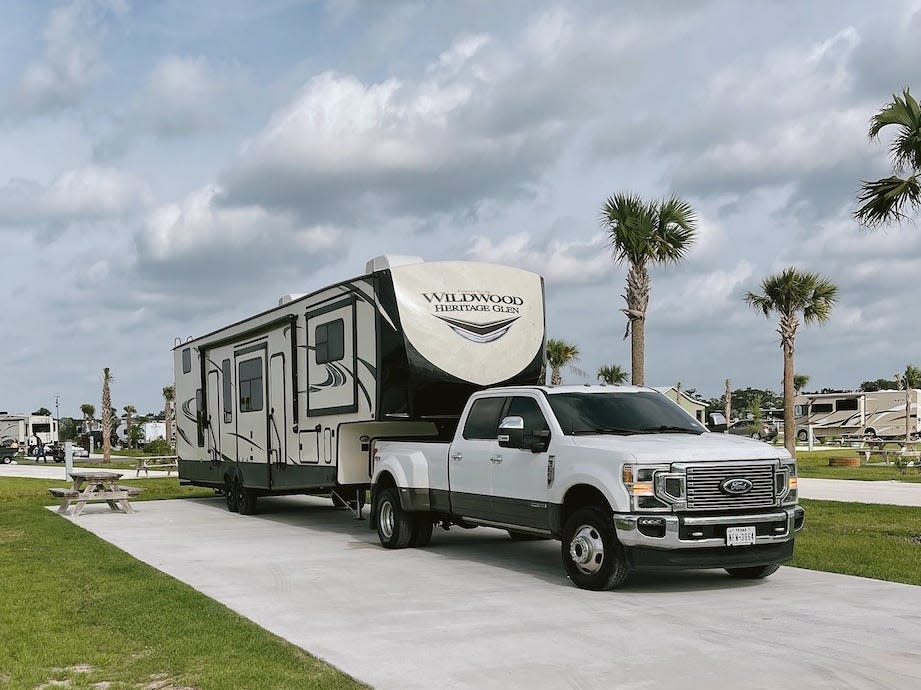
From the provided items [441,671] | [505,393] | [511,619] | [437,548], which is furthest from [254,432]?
[441,671]

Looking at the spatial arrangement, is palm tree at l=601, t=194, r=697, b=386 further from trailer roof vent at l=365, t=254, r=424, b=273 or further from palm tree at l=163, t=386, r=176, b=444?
palm tree at l=163, t=386, r=176, b=444

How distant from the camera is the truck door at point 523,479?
10.6m

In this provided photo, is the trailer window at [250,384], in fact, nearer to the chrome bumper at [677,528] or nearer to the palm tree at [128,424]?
the chrome bumper at [677,528]

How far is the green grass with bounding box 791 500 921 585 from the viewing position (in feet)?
35.9

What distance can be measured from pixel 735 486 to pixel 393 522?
5.28 metres

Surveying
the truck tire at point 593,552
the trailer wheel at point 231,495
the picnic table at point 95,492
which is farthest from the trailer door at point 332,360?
the picnic table at point 95,492

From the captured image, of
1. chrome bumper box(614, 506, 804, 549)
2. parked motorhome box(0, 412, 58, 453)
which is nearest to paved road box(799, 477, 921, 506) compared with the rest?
chrome bumper box(614, 506, 804, 549)

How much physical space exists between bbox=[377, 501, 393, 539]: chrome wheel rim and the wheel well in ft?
12.2

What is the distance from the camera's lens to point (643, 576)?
1061cm

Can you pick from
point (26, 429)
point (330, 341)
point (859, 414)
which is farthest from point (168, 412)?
point (330, 341)

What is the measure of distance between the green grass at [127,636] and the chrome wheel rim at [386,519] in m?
3.14

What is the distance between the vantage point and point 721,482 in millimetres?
9398

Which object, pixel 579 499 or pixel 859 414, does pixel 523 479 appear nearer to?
pixel 579 499

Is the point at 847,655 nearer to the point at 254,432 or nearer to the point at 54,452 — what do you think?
the point at 254,432
